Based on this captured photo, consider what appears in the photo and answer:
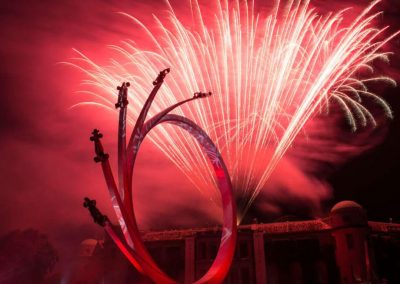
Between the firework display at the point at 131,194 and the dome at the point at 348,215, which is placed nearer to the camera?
the firework display at the point at 131,194

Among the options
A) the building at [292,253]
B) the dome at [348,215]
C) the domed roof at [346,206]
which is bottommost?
the building at [292,253]

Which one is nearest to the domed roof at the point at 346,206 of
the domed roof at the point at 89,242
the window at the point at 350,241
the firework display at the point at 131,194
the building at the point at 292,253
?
the building at the point at 292,253

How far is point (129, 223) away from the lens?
19.2 m

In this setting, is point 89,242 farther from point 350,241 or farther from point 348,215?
point 348,215

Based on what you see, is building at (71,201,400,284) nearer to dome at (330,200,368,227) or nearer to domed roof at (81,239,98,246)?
dome at (330,200,368,227)

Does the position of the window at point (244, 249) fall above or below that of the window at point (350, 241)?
below

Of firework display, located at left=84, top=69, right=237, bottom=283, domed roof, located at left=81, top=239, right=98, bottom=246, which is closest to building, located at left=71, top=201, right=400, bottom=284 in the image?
domed roof, located at left=81, top=239, right=98, bottom=246

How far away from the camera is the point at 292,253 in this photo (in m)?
52.4

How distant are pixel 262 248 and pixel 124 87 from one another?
33152 mm

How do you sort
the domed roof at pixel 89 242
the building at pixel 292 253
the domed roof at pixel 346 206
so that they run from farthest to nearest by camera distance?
the domed roof at pixel 89 242 < the domed roof at pixel 346 206 < the building at pixel 292 253

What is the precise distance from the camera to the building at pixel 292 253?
48.8m

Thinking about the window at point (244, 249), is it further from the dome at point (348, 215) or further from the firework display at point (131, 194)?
the firework display at point (131, 194)

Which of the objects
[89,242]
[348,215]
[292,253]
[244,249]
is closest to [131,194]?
[244,249]

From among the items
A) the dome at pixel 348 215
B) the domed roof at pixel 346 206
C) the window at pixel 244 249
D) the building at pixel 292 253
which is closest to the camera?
the building at pixel 292 253
